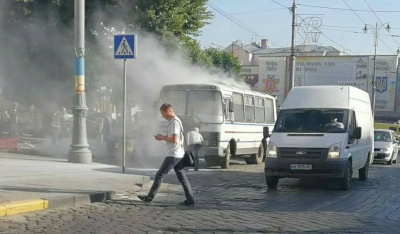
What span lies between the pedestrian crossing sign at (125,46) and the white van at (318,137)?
3.89m

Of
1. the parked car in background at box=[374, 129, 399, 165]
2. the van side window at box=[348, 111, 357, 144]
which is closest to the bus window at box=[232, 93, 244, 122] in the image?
the van side window at box=[348, 111, 357, 144]

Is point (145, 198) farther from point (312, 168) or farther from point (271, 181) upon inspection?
point (312, 168)

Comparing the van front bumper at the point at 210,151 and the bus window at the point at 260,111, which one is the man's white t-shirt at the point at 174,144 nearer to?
the van front bumper at the point at 210,151

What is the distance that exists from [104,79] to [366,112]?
1032 cm

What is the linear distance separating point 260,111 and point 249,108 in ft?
4.76

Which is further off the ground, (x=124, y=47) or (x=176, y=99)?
(x=124, y=47)

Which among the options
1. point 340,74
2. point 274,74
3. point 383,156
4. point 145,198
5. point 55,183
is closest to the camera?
point 145,198

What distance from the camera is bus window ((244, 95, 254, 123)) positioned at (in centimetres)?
2083

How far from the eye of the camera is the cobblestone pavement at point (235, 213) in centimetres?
827

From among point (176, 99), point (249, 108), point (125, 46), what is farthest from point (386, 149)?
point (125, 46)

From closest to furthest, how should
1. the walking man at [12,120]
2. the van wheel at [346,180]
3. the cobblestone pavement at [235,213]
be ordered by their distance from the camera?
the cobblestone pavement at [235,213] < the van wheel at [346,180] < the walking man at [12,120]

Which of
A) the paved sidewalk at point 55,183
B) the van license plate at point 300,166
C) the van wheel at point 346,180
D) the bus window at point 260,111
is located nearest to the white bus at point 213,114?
the bus window at point 260,111

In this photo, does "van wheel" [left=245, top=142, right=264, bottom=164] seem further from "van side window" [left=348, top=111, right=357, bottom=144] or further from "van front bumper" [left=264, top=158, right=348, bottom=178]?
"van front bumper" [left=264, top=158, right=348, bottom=178]

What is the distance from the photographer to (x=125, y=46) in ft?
46.2
